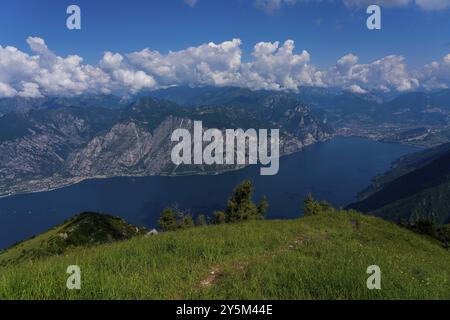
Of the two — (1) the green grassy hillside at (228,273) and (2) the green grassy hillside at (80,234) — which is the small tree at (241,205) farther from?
(1) the green grassy hillside at (228,273)

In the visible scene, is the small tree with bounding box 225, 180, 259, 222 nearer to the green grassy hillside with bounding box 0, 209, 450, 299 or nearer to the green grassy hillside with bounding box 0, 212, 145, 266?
the green grassy hillside with bounding box 0, 212, 145, 266

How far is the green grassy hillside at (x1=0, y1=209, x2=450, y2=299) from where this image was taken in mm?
10164

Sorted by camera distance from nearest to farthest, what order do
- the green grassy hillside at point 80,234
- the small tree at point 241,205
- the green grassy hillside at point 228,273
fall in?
the green grassy hillside at point 228,273 → the small tree at point 241,205 → the green grassy hillside at point 80,234

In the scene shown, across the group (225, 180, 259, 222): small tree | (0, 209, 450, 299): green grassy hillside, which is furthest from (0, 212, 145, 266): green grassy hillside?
(0, 209, 450, 299): green grassy hillside

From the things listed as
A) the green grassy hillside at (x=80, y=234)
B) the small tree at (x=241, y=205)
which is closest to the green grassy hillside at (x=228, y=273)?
the small tree at (x=241, y=205)

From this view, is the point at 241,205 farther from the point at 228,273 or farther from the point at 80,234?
the point at 228,273

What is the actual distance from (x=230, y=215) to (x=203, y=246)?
60223mm

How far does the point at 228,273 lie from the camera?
13227 mm

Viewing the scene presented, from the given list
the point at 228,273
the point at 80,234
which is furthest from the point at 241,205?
the point at 228,273

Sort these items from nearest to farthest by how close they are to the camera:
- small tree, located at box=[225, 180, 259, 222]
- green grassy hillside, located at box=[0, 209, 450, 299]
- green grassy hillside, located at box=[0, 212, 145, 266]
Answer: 1. green grassy hillside, located at box=[0, 209, 450, 299]
2. small tree, located at box=[225, 180, 259, 222]
3. green grassy hillside, located at box=[0, 212, 145, 266]

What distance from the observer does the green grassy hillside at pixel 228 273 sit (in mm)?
10164
